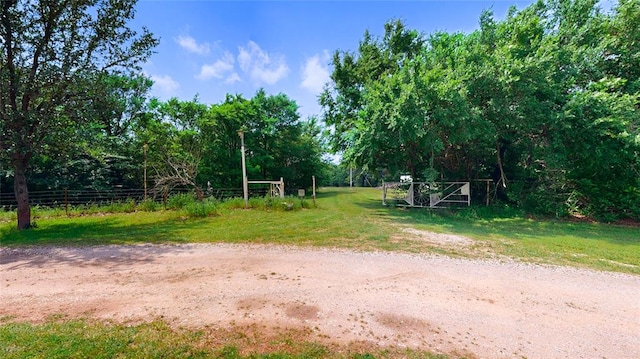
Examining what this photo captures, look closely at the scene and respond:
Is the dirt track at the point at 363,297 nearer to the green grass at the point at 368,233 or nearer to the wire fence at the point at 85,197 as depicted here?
the green grass at the point at 368,233

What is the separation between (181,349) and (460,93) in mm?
11562

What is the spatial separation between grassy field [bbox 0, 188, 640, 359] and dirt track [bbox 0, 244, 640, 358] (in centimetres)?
27

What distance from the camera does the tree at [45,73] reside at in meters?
7.74

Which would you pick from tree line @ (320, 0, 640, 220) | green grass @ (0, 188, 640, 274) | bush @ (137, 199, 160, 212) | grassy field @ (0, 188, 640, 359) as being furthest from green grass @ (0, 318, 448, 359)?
bush @ (137, 199, 160, 212)

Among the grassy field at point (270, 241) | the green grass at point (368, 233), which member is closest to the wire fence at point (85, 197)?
the grassy field at point (270, 241)

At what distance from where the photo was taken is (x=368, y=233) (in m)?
7.63

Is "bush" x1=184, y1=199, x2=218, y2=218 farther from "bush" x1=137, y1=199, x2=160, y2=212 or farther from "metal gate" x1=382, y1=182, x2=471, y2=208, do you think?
"metal gate" x1=382, y1=182, x2=471, y2=208

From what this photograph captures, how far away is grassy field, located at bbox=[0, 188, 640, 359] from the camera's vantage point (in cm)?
249

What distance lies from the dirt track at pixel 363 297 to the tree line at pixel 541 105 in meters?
7.03

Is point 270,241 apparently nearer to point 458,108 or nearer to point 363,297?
point 363,297

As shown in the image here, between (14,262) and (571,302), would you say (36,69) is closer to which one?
(14,262)

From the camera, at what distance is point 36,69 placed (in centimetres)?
817

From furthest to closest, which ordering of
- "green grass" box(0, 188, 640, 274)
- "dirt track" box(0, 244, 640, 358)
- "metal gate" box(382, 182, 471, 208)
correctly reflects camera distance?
"metal gate" box(382, 182, 471, 208) < "green grass" box(0, 188, 640, 274) < "dirt track" box(0, 244, 640, 358)

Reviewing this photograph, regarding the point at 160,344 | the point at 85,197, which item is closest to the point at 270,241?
the point at 160,344
